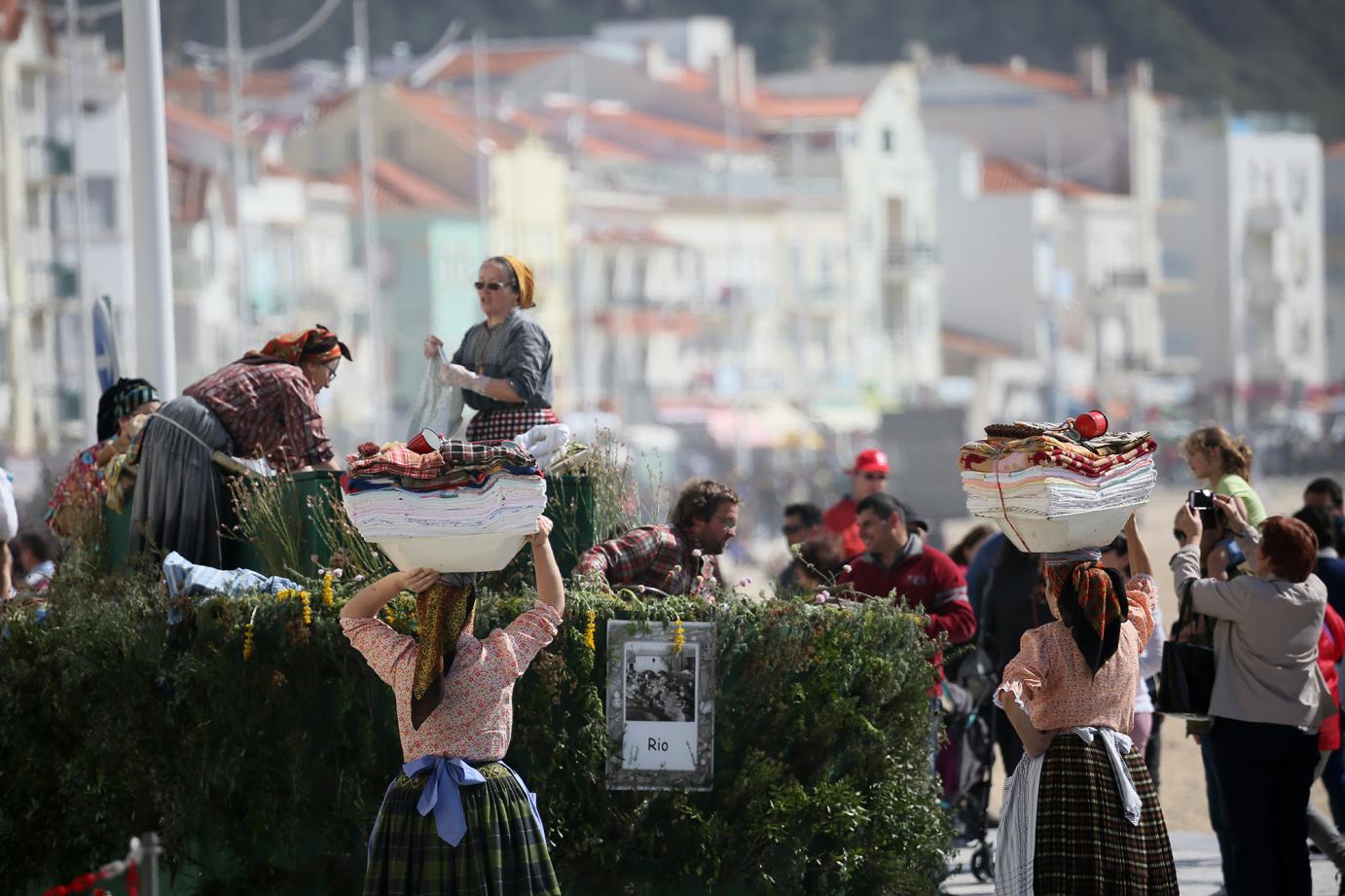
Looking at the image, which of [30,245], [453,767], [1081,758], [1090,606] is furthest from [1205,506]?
[30,245]

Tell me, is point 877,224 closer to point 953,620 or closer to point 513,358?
point 953,620

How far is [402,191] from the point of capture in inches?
2510

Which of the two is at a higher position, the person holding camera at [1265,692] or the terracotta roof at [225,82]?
the terracotta roof at [225,82]

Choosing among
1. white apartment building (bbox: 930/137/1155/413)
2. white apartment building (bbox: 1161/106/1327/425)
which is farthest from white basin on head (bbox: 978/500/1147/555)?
white apartment building (bbox: 1161/106/1327/425)

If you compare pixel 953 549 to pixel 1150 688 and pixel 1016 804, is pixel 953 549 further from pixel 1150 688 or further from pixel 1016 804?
pixel 1016 804

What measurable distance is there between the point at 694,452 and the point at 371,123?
1463cm

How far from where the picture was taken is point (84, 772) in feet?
29.3

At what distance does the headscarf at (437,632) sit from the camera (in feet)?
23.8

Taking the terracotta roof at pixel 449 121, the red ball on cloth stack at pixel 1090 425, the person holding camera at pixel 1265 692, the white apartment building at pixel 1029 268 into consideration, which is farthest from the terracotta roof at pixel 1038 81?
the red ball on cloth stack at pixel 1090 425

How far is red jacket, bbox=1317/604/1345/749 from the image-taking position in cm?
944

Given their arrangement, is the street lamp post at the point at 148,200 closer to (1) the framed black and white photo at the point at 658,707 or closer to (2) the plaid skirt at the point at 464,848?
(1) the framed black and white photo at the point at 658,707

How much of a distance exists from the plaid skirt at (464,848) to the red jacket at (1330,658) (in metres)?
3.54

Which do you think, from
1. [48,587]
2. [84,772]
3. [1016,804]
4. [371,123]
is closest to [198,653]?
[84,772]

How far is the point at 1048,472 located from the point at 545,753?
7.04 ft
